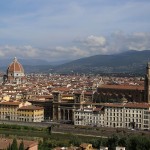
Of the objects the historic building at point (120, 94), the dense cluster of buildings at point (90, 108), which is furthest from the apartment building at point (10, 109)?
the historic building at point (120, 94)

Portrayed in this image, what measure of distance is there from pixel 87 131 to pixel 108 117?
454 cm

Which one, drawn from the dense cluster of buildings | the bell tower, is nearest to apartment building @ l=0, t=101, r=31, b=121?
the dense cluster of buildings

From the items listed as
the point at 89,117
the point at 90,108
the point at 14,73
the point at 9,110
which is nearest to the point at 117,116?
the point at 89,117

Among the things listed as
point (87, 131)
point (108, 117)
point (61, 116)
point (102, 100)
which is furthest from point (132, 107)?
point (102, 100)

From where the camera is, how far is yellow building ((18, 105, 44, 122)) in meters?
48.4

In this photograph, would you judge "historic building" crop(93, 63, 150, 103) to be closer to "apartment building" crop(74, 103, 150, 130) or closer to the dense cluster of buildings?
the dense cluster of buildings

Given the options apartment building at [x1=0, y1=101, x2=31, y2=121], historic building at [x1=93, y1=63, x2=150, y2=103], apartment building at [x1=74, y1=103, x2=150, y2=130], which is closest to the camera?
apartment building at [x1=74, y1=103, x2=150, y2=130]

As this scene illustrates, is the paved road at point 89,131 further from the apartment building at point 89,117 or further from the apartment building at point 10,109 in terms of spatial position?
the apartment building at point 10,109

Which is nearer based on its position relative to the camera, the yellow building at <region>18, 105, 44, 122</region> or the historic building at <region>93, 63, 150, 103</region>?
the yellow building at <region>18, 105, 44, 122</region>

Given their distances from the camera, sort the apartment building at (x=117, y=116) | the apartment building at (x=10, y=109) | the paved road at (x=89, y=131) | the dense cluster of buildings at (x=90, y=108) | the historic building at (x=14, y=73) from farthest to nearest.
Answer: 1. the historic building at (x=14, y=73)
2. the apartment building at (x=10, y=109)
3. the dense cluster of buildings at (x=90, y=108)
4. the apartment building at (x=117, y=116)
5. the paved road at (x=89, y=131)

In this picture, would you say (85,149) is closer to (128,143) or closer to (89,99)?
(128,143)

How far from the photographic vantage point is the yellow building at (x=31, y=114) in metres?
48.4

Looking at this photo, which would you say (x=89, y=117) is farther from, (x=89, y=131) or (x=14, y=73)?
(x=14, y=73)

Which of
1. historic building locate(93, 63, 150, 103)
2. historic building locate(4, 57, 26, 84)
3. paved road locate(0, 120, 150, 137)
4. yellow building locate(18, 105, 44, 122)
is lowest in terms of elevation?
paved road locate(0, 120, 150, 137)
